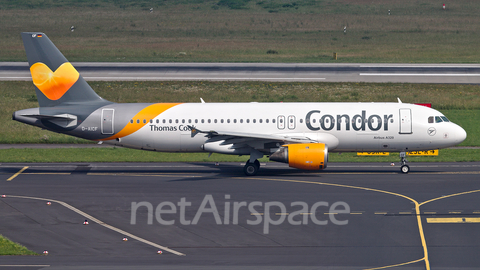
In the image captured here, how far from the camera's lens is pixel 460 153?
45.3 m

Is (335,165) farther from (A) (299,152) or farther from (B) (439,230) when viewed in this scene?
(B) (439,230)

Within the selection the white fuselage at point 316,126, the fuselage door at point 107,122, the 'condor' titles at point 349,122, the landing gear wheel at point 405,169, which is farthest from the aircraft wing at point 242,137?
the landing gear wheel at point 405,169

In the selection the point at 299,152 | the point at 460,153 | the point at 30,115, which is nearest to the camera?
the point at 299,152

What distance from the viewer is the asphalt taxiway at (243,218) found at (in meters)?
21.6

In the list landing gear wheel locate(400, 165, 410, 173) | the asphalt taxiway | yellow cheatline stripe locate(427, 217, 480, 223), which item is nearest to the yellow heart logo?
the asphalt taxiway

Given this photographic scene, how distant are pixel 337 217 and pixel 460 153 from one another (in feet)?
74.0

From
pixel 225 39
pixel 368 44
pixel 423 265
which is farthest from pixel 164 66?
pixel 423 265

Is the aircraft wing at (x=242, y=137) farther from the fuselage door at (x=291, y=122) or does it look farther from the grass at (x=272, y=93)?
the grass at (x=272, y=93)

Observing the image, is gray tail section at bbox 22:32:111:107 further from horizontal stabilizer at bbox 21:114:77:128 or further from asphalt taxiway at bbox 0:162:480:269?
asphalt taxiway at bbox 0:162:480:269

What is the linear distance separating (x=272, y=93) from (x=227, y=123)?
2833 centimetres

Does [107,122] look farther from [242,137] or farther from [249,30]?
[249,30]

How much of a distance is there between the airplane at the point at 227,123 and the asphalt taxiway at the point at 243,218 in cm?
204

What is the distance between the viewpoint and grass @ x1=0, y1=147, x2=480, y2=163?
143 feet

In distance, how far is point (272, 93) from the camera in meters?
65.6
